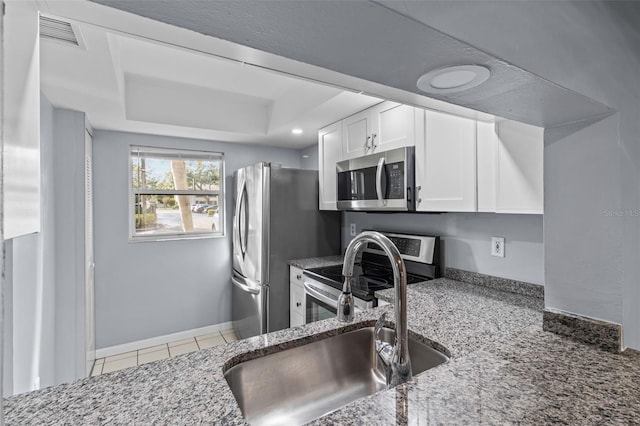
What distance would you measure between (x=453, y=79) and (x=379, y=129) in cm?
160

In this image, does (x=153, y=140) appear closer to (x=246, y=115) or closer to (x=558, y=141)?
(x=246, y=115)

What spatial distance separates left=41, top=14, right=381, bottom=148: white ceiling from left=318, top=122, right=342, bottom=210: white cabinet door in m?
0.11

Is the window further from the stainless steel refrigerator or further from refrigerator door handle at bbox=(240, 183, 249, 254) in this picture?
refrigerator door handle at bbox=(240, 183, 249, 254)

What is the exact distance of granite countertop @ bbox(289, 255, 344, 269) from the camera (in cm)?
266

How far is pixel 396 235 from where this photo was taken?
2473 mm

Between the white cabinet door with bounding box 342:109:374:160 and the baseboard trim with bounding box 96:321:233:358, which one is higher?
the white cabinet door with bounding box 342:109:374:160

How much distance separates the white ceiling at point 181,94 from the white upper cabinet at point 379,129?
95 millimetres

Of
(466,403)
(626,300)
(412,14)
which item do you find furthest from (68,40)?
(626,300)

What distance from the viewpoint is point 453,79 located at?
0.72m

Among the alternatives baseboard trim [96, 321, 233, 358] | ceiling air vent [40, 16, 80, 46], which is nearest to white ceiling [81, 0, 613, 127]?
ceiling air vent [40, 16, 80, 46]

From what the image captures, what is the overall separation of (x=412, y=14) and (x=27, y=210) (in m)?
0.81

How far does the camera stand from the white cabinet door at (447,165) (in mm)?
1729

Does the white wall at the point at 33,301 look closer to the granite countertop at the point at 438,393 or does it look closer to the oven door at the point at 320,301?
the granite countertop at the point at 438,393

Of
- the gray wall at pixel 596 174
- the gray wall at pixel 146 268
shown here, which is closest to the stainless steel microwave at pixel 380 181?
the gray wall at pixel 596 174
